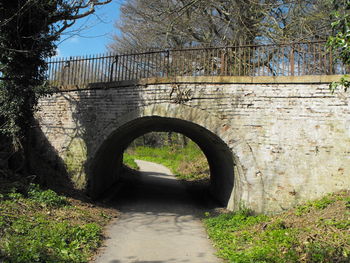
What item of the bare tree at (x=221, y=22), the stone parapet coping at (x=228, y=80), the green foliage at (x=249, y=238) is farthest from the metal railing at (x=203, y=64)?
the green foliage at (x=249, y=238)

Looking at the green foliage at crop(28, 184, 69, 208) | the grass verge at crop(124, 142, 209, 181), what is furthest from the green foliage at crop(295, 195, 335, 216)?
the grass verge at crop(124, 142, 209, 181)

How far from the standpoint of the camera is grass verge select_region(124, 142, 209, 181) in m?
17.6

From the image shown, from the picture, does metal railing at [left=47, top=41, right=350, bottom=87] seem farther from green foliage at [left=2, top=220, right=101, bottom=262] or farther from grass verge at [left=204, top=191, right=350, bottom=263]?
green foliage at [left=2, top=220, right=101, bottom=262]

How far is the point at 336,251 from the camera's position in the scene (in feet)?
15.0

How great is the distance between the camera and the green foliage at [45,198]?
23.0ft

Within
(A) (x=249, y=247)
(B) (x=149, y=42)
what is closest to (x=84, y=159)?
(A) (x=249, y=247)

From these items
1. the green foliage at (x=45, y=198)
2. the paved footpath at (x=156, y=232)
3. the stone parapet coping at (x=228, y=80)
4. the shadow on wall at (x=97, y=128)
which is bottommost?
the paved footpath at (x=156, y=232)

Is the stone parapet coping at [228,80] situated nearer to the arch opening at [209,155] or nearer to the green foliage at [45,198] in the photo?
the arch opening at [209,155]

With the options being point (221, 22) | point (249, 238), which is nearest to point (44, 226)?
point (249, 238)

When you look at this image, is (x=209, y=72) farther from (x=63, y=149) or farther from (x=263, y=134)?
(x=63, y=149)

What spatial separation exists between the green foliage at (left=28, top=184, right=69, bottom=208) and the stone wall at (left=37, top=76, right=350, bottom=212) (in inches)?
105

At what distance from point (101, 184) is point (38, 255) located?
21.2ft

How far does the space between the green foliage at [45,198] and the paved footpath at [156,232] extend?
1.41 m

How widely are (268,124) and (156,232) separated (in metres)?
3.80
